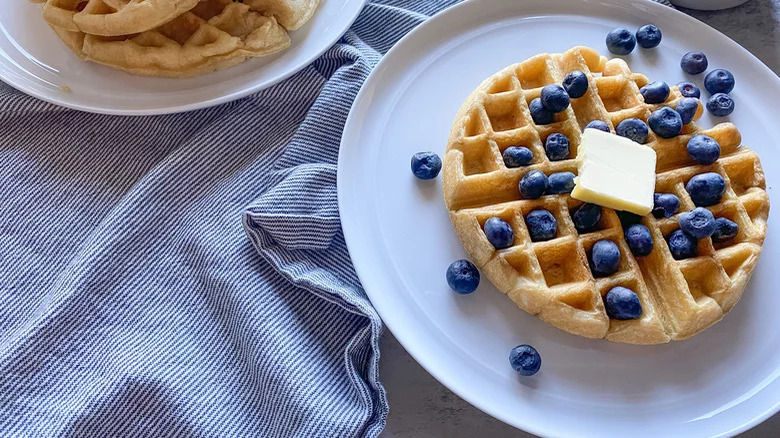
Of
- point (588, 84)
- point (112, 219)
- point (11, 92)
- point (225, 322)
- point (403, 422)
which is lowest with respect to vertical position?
point (403, 422)

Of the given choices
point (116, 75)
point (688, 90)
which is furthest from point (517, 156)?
point (116, 75)

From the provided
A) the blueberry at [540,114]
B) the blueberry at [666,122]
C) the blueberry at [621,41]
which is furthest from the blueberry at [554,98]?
the blueberry at [621,41]

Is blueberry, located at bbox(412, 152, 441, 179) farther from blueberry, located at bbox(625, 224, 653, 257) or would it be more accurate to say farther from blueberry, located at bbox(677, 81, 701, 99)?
blueberry, located at bbox(677, 81, 701, 99)

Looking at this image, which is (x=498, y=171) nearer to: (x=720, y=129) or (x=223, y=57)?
(x=720, y=129)

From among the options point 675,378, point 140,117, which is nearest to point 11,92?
point 140,117

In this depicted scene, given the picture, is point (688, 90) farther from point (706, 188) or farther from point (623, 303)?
point (623, 303)

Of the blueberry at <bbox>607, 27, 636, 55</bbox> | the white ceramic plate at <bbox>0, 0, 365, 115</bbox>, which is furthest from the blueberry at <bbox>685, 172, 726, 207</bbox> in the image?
the white ceramic plate at <bbox>0, 0, 365, 115</bbox>
